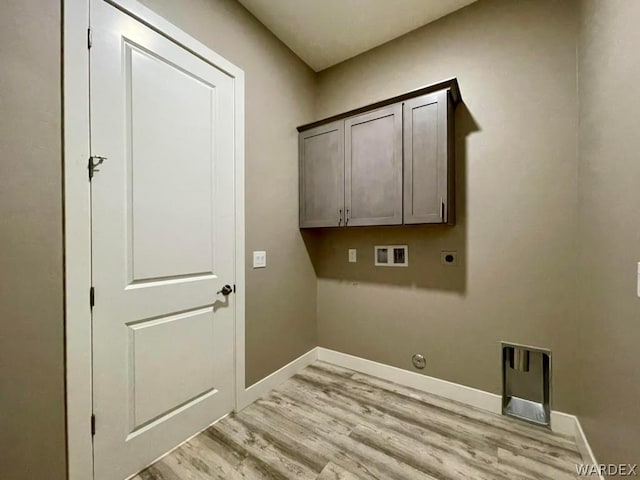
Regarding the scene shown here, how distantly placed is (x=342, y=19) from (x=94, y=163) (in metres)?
2.07

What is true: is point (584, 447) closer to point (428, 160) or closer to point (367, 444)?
point (367, 444)

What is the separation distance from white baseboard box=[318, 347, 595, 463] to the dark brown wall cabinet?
1295 mm

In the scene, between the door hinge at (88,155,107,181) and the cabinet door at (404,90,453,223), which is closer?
the door hinge at (88,155,107,181)

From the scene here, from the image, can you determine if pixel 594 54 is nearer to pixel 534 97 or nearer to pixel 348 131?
pixel 534 97

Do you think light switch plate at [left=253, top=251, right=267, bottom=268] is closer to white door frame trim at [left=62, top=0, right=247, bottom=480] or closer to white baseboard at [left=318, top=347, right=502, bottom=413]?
white door frame trim at [left=62, top=0, right=247, bottom=480]

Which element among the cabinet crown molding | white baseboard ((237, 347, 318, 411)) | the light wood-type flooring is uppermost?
the cabinet crown molding

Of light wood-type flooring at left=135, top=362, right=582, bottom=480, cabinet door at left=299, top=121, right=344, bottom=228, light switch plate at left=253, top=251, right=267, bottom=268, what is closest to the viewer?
light wood-type flooring at left=135, top=362, right=582, bottom=480

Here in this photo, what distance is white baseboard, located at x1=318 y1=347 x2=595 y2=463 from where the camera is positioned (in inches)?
64.6

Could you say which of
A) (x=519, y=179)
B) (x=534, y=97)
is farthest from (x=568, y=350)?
(x=534, y=97)

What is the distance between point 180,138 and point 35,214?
791mm

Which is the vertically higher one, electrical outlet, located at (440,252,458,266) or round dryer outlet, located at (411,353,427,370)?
electrical outlet, located at (440,252,458,266)

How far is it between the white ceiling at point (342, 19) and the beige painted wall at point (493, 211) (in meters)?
0.10


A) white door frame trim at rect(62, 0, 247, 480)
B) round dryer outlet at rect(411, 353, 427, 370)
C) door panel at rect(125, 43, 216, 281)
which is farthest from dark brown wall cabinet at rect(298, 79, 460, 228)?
white door frame trim at rect(62, 0, 247, 480)

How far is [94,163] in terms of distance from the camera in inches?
49.4
